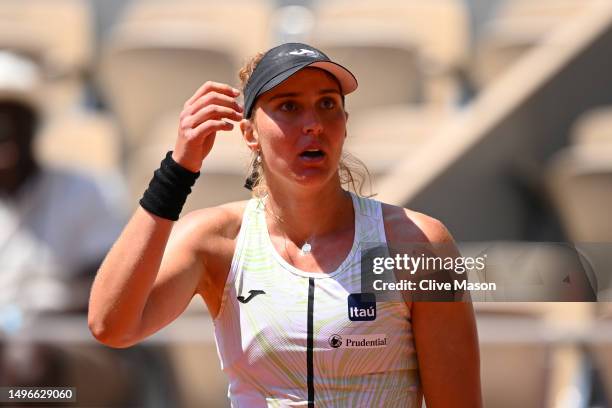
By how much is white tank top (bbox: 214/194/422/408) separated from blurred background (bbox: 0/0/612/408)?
31 cm

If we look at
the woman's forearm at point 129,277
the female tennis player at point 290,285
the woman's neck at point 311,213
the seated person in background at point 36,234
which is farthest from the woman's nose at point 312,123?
the seated person in background at point 36,234

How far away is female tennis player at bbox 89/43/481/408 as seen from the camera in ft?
4.82

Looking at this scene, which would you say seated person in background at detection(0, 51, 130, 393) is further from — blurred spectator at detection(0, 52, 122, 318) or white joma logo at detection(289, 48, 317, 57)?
white joma logo at detection(289, 48, 317, 57)

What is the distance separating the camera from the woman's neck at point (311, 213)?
1544 millimetres

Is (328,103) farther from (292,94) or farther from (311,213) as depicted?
(311,213)

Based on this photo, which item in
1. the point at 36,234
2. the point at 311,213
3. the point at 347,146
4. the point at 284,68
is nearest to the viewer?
the point at 284,68

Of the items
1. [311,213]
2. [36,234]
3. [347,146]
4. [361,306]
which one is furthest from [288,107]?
[347,146]

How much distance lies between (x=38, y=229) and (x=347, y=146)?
0.80m

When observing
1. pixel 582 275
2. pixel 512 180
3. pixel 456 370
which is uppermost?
pixel 512 180

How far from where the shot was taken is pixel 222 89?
148 centimetres

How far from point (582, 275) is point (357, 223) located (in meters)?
0.34

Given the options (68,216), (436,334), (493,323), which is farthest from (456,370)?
(68,216)

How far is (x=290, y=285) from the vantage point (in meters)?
1.51

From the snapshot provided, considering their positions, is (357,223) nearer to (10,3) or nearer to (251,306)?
(251,306)
